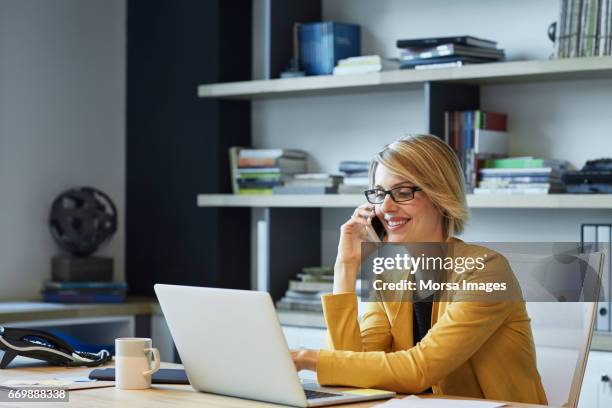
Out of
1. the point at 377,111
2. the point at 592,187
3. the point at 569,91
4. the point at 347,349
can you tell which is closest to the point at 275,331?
the point at 347,349

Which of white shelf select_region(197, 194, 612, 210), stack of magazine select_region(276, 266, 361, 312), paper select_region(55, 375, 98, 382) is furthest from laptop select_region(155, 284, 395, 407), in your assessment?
stack of magazine select_region(276, 266, 361, 312)

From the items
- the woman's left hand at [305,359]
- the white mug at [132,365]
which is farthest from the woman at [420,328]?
the white mug at [132,365]

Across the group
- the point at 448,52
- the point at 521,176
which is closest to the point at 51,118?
the point at 448,52

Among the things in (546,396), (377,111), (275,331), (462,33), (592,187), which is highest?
(462,33)

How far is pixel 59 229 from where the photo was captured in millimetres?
4566

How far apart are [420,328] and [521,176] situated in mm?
1345

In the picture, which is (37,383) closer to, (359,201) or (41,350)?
(41,350)

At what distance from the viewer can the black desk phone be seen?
2537mm

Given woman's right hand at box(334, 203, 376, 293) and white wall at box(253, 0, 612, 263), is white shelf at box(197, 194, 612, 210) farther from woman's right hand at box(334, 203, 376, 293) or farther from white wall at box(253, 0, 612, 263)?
woman's right hand at box(334, 203, 376, 293)

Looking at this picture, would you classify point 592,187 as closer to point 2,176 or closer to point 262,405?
point 262,405

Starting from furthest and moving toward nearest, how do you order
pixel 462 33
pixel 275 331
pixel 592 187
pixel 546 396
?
pixel 462 33 < pixel 592 187 < pixel 546 396 < pixel 275 331

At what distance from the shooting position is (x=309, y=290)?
14.0ft

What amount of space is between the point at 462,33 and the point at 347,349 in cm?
207

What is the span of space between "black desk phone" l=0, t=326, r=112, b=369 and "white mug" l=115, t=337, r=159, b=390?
356 mm
